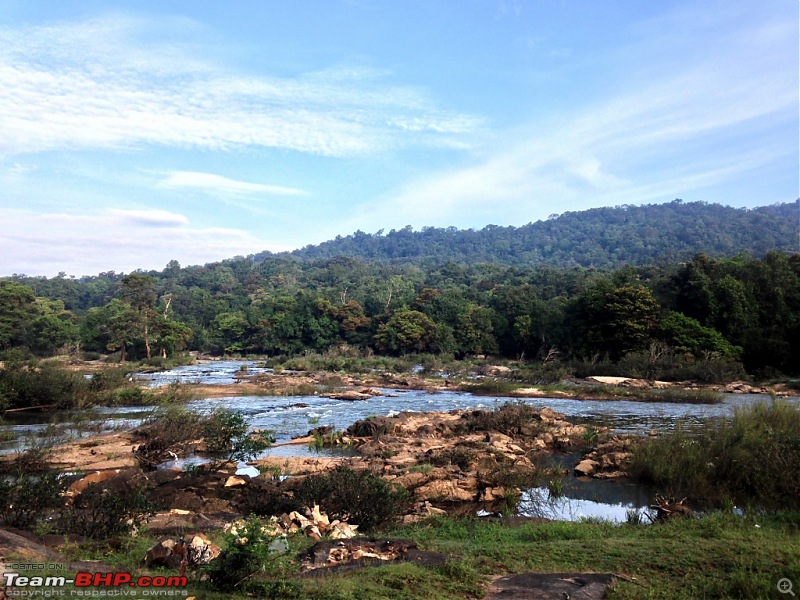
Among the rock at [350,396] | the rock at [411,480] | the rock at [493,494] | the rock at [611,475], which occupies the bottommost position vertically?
the rock at [350,396]

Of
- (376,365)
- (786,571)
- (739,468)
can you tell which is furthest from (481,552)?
(376,365)

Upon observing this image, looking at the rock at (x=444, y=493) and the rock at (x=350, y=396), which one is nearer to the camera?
the rock at (x=444, y=493)

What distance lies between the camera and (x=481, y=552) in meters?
7.68

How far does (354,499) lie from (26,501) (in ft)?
17.8

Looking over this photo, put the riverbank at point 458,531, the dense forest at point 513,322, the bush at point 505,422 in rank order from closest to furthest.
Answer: the riverbank at point 458,531 < the bush at point 505,422 < the dense forest at point 513,322

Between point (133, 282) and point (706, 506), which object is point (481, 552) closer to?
point (706, 506)

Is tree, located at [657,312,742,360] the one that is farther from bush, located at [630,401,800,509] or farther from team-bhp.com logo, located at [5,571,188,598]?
team-bhp.com logo, located at [5,571,188,598]

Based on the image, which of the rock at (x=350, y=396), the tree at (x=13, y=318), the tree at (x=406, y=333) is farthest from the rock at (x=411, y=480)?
the tree at (x=13, y=318)

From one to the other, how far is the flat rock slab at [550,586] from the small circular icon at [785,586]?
5.68 ft

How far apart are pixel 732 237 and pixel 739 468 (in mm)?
185395

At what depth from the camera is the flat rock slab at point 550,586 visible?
20.2 ft

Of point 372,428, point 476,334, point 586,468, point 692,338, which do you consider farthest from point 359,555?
point 476,334

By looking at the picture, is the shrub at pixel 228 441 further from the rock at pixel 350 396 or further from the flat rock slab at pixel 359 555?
the rock at pixel 350 396

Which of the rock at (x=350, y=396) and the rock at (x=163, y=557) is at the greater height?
the rock at (x=163, y=557)
